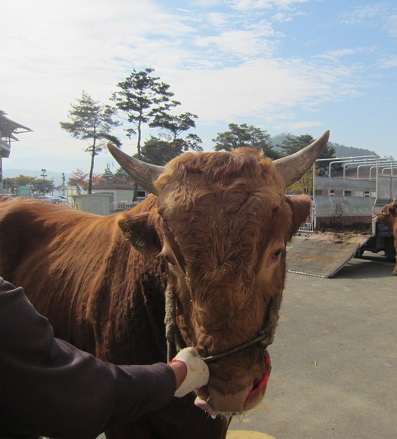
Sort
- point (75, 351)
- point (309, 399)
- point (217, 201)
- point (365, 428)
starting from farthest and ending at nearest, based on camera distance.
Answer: point (309, 399)
point (365, 428)
point (217, 201)
point (75, 351)

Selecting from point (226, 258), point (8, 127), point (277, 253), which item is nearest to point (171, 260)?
point (226, 258)

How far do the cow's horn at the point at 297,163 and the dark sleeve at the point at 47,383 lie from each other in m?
1.51

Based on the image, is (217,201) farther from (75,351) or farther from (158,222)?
(75,351)

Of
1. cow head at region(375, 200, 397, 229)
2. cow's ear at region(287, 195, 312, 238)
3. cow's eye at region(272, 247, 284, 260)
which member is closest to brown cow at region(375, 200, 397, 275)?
cow head at region(375, 200, 397, 229)

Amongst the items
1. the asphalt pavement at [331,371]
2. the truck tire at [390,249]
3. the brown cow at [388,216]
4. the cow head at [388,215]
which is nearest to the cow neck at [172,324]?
the asphalt pavement at [331,371]

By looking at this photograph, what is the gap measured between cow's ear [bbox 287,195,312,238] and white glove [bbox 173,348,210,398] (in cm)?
96

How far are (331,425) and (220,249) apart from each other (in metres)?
2.86

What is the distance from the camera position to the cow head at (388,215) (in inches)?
423

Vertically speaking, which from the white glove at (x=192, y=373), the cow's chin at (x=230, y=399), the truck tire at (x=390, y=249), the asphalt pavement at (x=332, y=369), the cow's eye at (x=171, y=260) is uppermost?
the cow's eye at (x=171, y=260)

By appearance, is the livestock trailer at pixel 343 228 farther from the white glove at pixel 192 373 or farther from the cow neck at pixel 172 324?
the white glove at pixel 192 373

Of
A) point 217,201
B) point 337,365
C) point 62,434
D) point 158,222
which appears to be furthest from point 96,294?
point 337,365

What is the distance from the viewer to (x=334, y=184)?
42.9ft

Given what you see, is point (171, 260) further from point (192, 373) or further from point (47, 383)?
point (47, 383)

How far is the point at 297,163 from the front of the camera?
7.98 ft
